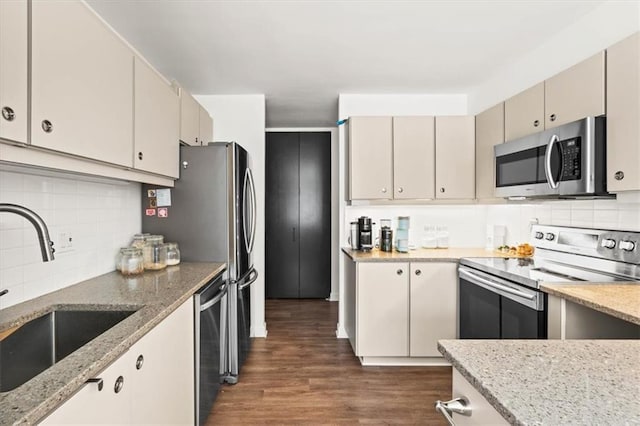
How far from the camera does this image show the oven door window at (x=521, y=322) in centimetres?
178

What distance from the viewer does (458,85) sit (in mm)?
3367

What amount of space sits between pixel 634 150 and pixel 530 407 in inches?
60.1

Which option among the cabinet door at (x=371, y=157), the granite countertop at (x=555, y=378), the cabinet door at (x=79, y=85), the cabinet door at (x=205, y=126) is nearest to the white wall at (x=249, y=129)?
the cabinet door at (x=205, y=126)

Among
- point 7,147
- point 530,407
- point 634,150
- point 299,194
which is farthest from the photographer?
point 299,194

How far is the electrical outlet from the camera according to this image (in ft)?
5.72

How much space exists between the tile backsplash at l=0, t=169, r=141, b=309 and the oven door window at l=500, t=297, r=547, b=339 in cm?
230

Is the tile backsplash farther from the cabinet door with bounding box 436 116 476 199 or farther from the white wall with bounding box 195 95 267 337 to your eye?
the cabinet door with bounding box 436 116 476 199

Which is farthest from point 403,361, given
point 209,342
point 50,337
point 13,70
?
point 13,70

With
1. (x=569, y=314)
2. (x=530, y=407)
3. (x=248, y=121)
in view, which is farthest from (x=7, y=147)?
(x=248, y=121)

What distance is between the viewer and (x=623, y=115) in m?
1.65

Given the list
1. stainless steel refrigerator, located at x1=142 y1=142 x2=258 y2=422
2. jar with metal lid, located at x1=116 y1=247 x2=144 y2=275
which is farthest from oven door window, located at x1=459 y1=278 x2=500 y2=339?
jar with metal lid, located at x1=116 y1=247 x2=144 y2=275

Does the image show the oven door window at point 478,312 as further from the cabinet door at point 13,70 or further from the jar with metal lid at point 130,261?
the cabinet door at point 13,70

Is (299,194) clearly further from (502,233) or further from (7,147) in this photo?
(7,147)

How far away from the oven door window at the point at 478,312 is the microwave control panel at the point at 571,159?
78 centimetres
